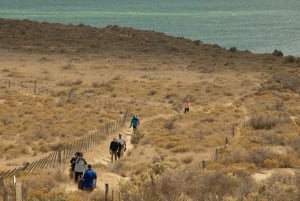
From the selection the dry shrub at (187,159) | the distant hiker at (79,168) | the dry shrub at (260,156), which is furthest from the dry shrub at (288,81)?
the distant hiker at (79,168)

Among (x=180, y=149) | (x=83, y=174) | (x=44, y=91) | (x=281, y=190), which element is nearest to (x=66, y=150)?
(x=180, y=149)

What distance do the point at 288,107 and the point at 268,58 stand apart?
3629cm

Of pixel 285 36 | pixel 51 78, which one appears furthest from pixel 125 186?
pixel 285 36

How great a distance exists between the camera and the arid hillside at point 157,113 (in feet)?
45.0

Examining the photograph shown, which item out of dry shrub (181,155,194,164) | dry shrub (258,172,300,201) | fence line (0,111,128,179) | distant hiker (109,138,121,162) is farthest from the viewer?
distant hiker (109,138,121,162)

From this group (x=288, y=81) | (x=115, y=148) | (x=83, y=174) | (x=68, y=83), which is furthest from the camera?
(x=288, y=81)

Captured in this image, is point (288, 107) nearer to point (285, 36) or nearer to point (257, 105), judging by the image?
point (257, 105)

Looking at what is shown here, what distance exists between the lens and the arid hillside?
45.0ft

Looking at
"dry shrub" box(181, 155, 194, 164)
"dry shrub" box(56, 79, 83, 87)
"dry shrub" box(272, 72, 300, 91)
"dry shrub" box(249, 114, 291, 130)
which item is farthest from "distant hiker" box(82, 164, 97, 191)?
"dry shrub" box(272, 72, 300, 91)

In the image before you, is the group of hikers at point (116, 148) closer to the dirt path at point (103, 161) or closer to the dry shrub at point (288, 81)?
the dirt path at point (103, 161)

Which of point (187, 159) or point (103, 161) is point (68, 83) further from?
point (187, 159)

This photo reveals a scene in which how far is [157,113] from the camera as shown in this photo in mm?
36250

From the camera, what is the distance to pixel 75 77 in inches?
2047

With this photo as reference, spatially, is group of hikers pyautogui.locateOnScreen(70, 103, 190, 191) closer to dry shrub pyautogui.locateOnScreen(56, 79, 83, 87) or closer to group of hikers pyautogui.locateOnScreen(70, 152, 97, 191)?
group of hikers pyautogui.locateOnScreen(70, 152, 97, 191)
